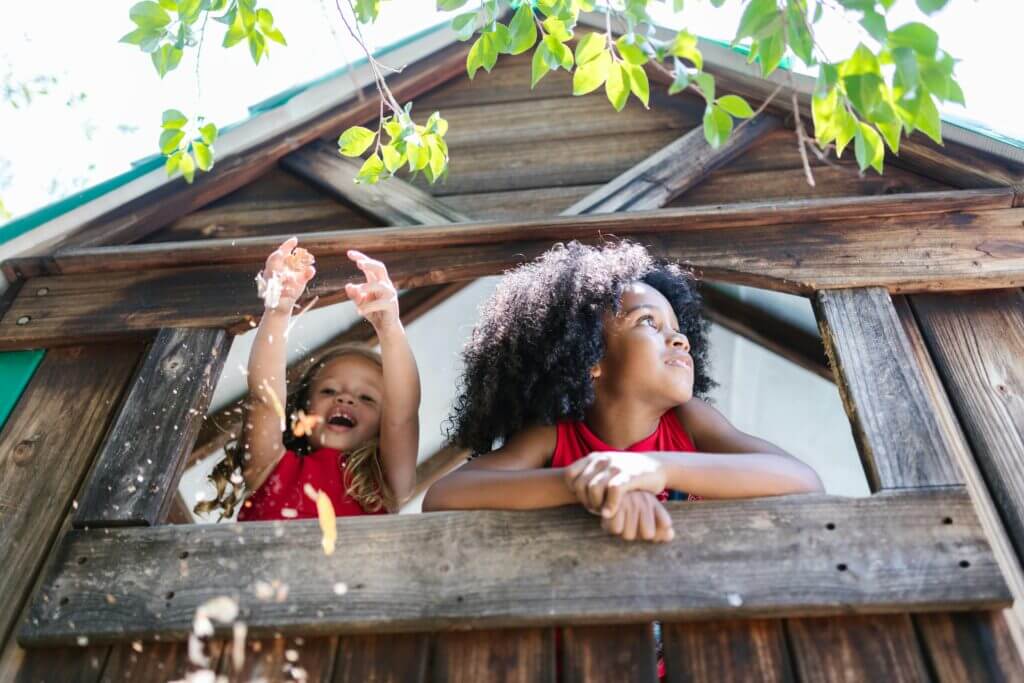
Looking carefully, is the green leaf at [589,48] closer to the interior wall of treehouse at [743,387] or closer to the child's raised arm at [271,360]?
the child's raised arm at [271,360]

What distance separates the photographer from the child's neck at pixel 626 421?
8.59 feet

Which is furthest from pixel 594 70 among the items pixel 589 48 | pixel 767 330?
pixel 767 330

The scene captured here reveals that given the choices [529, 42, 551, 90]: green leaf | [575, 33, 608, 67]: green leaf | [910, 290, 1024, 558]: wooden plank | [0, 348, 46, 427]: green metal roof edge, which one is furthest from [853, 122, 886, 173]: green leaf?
[0, 348, 46, 427]: green metal roof edge

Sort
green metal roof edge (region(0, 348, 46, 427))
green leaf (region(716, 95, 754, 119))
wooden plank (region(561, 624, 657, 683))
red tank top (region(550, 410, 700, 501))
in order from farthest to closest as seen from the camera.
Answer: green metal roof edge (region(0, 348, 46, 427)), red tank top (region(550, 410, 700, 501)), green leaf (region(716, 95, 754, 119)), wooden plank (region(561, 624, 657, 683))

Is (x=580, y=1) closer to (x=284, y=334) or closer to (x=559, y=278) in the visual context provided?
(x=559, y=278)

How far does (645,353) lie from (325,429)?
1.14 metres

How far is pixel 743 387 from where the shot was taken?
5375mm

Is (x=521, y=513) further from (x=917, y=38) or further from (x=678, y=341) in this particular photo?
(x=917, y=38)

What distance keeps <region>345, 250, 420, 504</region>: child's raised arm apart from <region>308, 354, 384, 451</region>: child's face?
0.32m

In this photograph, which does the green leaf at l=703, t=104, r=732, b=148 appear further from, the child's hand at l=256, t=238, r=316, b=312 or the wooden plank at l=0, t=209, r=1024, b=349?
the child's hand at l=256, t=238, r=316, b=312

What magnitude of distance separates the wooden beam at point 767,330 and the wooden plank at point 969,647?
8.63 feet

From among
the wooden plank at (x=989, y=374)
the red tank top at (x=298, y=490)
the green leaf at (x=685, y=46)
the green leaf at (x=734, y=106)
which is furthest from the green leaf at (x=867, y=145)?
the red tank top at (x=298, y=490)

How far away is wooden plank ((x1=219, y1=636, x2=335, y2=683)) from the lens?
6.32ft

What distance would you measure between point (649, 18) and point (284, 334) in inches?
51.8
